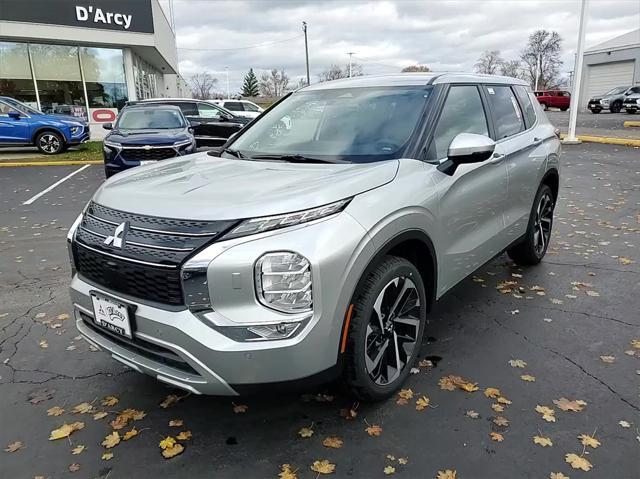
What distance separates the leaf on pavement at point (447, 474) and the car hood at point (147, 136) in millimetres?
8662

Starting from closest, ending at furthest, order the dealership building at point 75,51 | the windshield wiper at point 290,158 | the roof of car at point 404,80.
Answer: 1. the windshield wiper at point 290,158
2. the roof of car at point 404,80
3. the dealership building at point 75,51

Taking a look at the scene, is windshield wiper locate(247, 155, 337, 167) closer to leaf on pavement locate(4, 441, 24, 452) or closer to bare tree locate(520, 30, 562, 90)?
leaf on pavement locate(4, 441, 24, 452)

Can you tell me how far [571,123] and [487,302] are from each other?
1428cm

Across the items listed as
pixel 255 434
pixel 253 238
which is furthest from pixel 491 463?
pixel 253 238

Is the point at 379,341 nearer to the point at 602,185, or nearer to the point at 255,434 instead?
the point at 255,434

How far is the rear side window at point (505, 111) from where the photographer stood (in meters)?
4.06

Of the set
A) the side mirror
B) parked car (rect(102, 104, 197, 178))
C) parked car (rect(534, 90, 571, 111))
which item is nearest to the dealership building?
parked car (rect(102, 104, 197, 178))

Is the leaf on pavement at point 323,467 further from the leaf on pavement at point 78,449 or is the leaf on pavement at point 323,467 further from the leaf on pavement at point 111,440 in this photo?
the leaf on pavement at point 78,449

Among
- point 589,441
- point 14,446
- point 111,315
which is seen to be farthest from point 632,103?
point 14,446

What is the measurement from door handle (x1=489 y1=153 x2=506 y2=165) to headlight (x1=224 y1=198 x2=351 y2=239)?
6.20 ft

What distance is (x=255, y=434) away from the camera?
2.63 meters

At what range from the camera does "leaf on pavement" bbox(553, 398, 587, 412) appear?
277 centimetres

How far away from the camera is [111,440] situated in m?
2.61

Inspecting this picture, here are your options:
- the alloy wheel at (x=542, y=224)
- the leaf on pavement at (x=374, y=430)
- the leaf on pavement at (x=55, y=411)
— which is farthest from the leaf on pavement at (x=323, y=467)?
the alloy wheel at (x=542, y=224)
